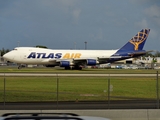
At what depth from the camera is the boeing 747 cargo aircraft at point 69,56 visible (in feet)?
197

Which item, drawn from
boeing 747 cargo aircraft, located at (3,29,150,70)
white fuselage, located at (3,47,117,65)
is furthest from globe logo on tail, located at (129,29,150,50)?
white fuselage, located at (3,47,117,65)

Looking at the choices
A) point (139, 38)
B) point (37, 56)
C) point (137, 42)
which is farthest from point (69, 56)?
point (139, 38)

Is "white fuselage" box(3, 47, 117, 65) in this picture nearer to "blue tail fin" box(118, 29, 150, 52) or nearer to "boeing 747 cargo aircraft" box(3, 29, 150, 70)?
"boeing 747 cargo aircraft" box(3, 29, 150, 70)

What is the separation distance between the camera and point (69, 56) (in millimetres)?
63000

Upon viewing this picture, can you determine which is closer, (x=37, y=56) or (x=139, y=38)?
(x=37, y=56)

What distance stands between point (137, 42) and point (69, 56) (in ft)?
43.9

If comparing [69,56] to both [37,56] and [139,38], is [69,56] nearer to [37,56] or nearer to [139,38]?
[37,56]

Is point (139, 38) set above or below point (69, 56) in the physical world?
Result: above

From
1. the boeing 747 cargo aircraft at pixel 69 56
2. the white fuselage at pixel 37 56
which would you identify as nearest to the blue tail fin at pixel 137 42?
the boeing 747 cargo aircraft at pixel 69 56

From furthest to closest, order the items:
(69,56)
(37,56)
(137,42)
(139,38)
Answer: (139,38), (137,42), (69,56), (37,56)

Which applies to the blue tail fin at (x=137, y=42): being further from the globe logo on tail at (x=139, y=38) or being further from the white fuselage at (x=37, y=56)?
the white fuselage at (x=37, y=56)

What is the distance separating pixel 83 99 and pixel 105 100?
1284 millimetres

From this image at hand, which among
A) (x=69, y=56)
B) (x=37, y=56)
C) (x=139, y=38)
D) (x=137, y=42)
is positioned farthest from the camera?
(x=139, y=38)

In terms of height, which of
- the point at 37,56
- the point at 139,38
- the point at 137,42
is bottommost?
the point at 37,56
